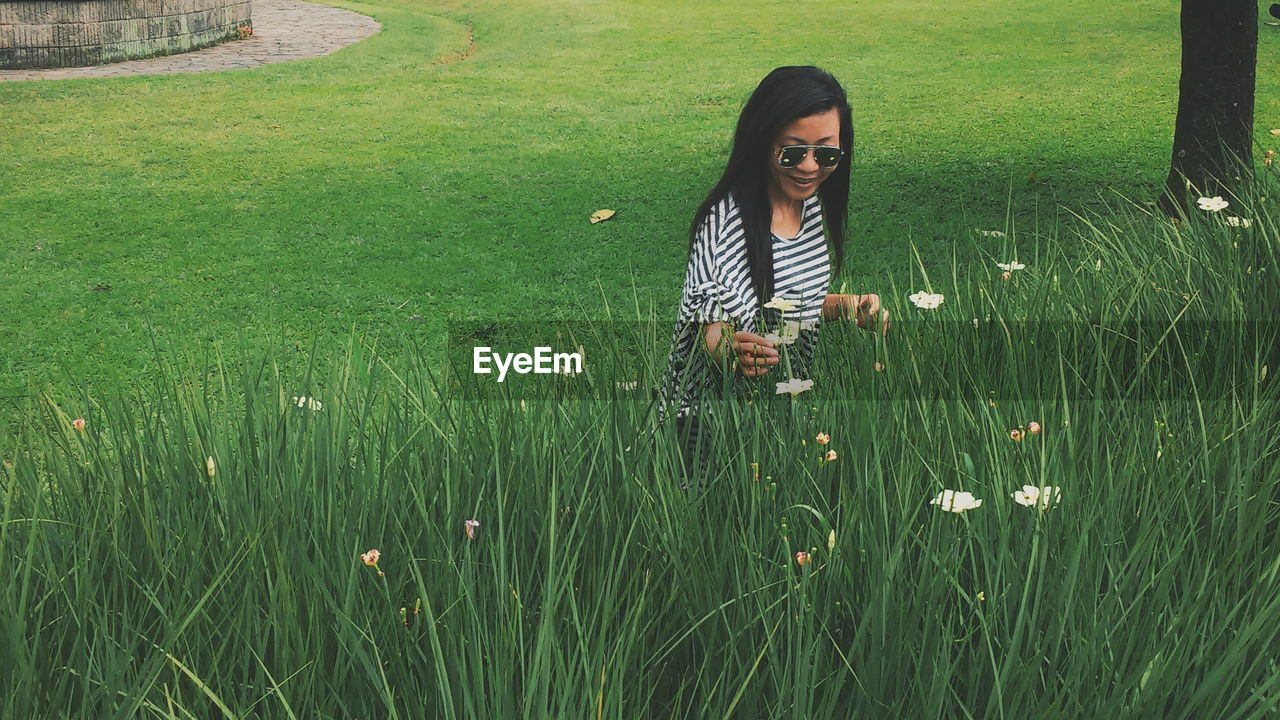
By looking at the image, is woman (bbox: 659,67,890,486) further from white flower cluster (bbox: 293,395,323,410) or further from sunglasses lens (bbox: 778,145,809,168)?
white flower cluster (bbox: 293,395,323,410)

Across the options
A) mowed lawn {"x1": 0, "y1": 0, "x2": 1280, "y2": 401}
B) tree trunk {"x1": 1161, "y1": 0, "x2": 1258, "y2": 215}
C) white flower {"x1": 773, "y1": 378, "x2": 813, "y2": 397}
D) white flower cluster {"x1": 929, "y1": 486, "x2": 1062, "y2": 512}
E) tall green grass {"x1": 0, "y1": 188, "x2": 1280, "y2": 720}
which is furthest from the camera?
tree trunk {"x1": 1161, "y1": 0, "x2": 1258, "y2": 215}

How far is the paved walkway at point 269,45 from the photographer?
1138 centimetres

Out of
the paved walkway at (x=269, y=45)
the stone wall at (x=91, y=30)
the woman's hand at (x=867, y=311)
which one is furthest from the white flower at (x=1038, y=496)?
the stone wall at (x=91, y=30)

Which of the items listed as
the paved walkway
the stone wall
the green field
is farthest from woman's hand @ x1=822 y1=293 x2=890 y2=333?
the stone wall

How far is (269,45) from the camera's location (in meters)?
13.0

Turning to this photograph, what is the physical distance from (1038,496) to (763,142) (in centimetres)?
109

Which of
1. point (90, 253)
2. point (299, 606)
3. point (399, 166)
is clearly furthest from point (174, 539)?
point (399, 166)

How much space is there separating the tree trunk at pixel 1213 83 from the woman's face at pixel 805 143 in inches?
137

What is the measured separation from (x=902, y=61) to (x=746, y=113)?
337 inches

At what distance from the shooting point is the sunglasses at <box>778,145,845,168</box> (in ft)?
8.48

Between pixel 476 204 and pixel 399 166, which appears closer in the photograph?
pixel 476 204

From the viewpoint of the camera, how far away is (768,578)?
186cm

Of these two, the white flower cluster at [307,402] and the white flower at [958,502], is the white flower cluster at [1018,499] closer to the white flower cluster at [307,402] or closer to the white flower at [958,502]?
the white flower at [958,502]

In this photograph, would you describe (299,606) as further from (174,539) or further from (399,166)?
(399,166)
